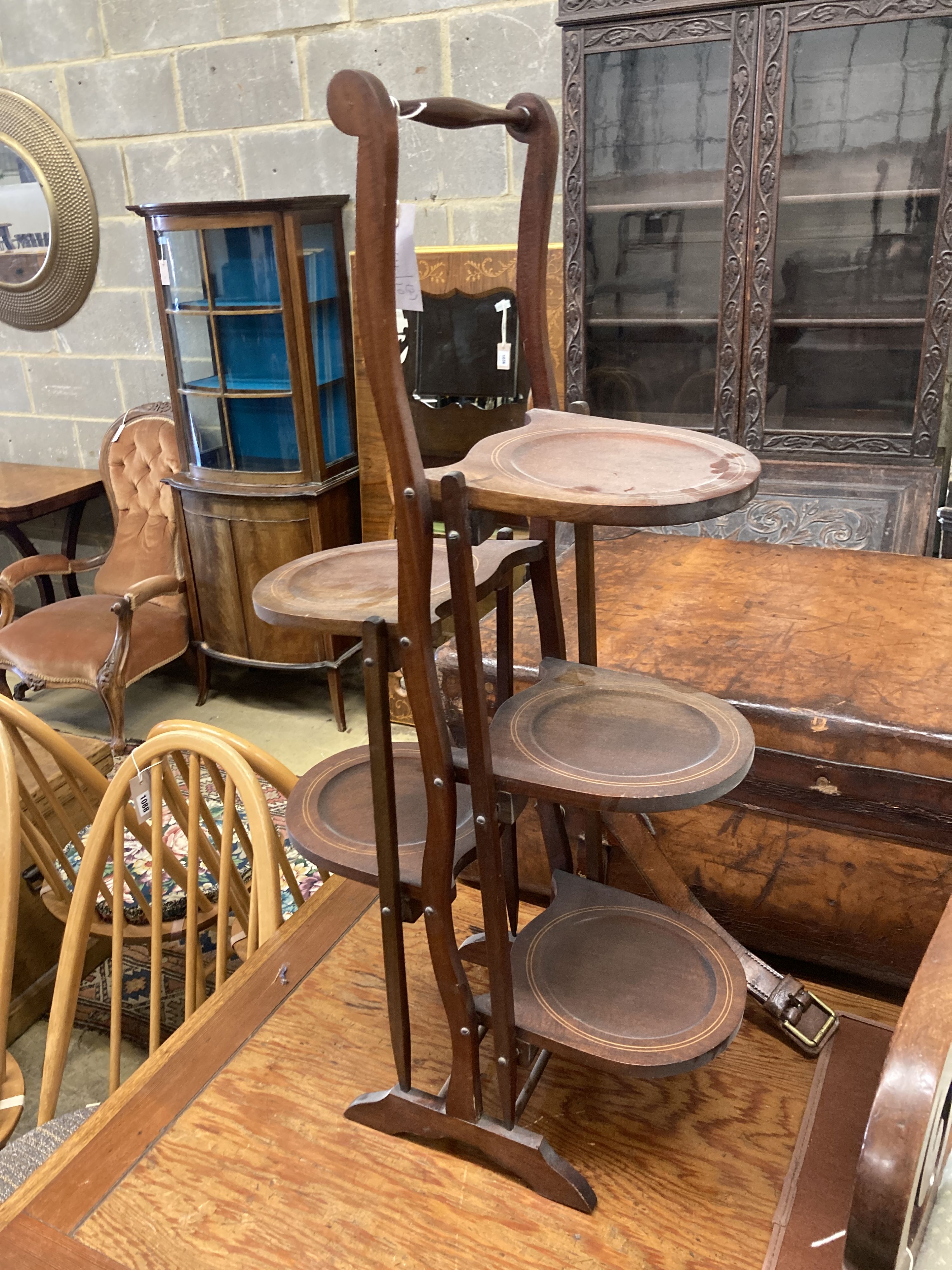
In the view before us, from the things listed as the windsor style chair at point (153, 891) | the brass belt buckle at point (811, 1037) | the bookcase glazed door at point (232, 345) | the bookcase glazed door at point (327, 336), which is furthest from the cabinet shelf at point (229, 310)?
the brass belt buckle at point (811, 1037)

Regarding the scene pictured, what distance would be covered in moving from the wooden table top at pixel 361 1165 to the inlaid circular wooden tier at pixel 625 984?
178 mm

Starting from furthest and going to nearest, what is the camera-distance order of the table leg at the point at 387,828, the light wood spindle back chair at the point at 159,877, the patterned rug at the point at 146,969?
the patterned rug at the point at 146,969 → the light wood spindle back chair at the point at 159,877 → the table leg at the point at 387,828

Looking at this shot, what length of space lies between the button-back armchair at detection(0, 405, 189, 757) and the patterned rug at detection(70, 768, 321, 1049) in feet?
2.63

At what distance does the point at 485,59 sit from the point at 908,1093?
3.04 metres

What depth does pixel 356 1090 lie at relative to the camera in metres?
1.03

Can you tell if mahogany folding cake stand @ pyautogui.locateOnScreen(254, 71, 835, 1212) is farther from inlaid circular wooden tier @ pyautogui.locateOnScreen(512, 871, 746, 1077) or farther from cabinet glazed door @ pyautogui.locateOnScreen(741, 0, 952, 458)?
cabinet glazed door @ pyautogui.locateOnScreen(741, 0, 952, 458)

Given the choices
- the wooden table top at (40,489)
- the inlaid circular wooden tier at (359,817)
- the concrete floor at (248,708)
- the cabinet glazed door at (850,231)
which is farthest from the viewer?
the wooden table top at (40,489)

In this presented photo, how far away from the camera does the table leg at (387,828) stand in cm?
81

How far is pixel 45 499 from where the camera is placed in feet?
11.4

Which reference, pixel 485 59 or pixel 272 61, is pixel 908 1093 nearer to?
pixel 485 59

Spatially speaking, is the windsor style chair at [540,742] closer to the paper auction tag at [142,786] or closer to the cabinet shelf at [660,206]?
the paper auction tag at [142,786]

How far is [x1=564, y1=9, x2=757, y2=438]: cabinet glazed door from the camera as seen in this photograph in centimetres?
230

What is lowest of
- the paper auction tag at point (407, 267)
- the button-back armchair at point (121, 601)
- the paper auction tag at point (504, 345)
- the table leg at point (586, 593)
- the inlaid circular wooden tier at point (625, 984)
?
the button-back armchair at point (121, 601)

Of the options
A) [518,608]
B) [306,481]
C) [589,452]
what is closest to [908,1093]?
[589,452]
